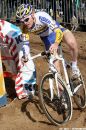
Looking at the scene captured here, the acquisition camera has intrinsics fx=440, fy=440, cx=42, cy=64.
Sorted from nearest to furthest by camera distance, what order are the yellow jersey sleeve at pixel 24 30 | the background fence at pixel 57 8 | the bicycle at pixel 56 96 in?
the bicycle at pixel 56 96 < the yellow jersey sleeve at pixel 24 30 < the background fence at pixel 57 8

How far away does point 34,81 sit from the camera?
890 cm

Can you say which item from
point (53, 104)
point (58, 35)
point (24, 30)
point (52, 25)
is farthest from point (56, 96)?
point (24, 30)

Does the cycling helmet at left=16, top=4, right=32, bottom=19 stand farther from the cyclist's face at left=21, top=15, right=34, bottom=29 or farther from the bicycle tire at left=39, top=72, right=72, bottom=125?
the bicycle tire at left=39, top=72, right=72, bottom=125

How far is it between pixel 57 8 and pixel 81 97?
28.8ft

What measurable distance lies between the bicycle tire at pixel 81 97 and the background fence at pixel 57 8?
27.3ft

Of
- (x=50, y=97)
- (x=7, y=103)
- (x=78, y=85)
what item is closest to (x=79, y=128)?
(x=50, y=97)

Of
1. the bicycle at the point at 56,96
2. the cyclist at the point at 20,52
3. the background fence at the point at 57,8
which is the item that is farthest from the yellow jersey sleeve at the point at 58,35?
the background fence at the point at 57,8

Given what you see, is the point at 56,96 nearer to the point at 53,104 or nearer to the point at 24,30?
the point at 53,104

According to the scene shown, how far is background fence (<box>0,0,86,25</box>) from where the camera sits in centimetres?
1656

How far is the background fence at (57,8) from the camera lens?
54.3 feet

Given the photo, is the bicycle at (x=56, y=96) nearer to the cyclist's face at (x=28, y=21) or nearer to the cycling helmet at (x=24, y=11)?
the cyclist's face at (x=28, y=21)

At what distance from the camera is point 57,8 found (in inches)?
661

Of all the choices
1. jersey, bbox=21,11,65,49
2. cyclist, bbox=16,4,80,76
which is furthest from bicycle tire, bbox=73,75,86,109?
jersey, bbox=21,11,65,49

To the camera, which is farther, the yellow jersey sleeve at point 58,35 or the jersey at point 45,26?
the jersey at point 45,26
